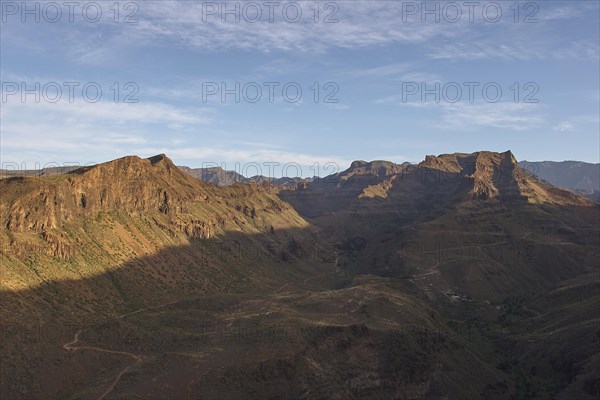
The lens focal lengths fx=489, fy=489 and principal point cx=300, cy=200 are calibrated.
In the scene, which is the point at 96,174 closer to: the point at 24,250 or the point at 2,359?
the point at 24,250

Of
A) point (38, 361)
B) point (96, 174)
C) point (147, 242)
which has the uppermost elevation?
point (96, 174)

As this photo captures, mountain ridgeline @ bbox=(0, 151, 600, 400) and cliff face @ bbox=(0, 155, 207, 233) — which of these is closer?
mountain ridgeline @ bbox=(0, 151, 600, 400)

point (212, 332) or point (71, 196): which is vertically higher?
point (71, 196)

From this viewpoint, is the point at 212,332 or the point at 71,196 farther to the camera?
the point at 71,196

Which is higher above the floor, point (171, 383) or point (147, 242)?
point (147, 242)

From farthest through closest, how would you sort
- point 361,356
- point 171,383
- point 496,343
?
point 496,343 < point 361,356 < point 171,383

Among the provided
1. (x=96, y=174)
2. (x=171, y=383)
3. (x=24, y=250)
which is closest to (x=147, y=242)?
(x=96, y=174)

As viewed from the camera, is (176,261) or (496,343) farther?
(176,261)

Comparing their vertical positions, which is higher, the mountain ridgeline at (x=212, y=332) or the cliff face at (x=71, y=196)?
the cliff face at (x=71, y=196)

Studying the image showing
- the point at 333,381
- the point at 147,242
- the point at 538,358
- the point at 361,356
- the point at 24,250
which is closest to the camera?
the point at 333,381

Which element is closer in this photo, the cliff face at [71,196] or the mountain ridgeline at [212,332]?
the mountain ridgeline at [212,332]

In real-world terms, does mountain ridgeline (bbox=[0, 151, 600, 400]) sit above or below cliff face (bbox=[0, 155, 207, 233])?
below
